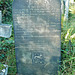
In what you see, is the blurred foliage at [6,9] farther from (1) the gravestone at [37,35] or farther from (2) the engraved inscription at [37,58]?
(2) the engraved inscription at [37,58]

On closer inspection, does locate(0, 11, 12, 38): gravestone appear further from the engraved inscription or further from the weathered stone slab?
the engraved inscription

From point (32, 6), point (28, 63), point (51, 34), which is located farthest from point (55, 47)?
point (32, 6)

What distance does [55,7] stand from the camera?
2.24 m

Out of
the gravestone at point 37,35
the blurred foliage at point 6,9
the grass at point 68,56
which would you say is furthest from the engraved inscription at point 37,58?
the blurred foliage at point 6,9

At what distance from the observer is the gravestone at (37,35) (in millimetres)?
2271

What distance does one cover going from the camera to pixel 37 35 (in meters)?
2.39

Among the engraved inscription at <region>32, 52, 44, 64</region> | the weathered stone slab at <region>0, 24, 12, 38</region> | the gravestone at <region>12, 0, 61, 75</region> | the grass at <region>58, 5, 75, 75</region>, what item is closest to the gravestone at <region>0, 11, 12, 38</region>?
the weathered stone slab at <region>0, 24, 12, 38</region>

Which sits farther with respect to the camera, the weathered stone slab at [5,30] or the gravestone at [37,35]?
the weathered stone slab at [5,30]

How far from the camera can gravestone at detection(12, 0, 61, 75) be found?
227cm

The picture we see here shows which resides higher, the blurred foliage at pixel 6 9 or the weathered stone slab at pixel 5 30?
the blurred foliage at pixel 6 9

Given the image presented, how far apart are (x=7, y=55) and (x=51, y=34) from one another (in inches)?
49.6

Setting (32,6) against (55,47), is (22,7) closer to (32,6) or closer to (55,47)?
(32,6)

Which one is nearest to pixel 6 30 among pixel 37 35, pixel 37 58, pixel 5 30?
pixel 5 30

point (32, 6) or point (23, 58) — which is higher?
point (32, 6)
